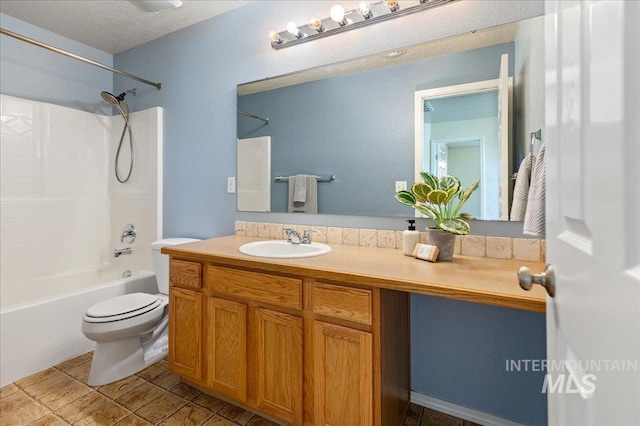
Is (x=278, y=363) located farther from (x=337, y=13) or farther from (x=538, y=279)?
(x=337, y=13)

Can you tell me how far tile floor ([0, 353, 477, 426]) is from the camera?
5.00 feet

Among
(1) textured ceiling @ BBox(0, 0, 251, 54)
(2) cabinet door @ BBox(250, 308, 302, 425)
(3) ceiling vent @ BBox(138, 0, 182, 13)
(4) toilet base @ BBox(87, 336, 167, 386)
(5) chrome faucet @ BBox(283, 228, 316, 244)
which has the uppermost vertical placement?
(1) textured ceiling @ BBox(0, 0, 251, 54)

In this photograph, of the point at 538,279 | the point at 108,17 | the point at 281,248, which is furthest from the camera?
the point at 108,17

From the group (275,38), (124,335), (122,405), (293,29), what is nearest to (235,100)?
(275,38)

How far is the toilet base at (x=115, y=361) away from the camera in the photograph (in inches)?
72.1

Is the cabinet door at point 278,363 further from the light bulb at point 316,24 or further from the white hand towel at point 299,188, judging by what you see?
the light bulb at point 316,24

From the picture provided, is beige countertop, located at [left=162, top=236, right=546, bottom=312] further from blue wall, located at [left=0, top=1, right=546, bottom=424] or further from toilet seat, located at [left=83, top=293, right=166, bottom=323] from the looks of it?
toilet seat, located at [left=83, top=293, right=166, bottom=323]

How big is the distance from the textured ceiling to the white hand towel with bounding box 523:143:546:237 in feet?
6.70

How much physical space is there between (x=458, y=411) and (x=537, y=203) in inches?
42.5

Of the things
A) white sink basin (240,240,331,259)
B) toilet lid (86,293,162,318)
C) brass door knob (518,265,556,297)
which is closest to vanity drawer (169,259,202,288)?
white sink basin (240,240,331,259)

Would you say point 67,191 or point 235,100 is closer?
point 235,100

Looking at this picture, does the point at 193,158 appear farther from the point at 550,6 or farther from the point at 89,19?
the point at 550,6

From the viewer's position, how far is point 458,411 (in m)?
1.54

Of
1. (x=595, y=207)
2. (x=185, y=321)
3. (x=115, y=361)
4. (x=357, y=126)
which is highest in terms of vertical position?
(x=357, y=126)
